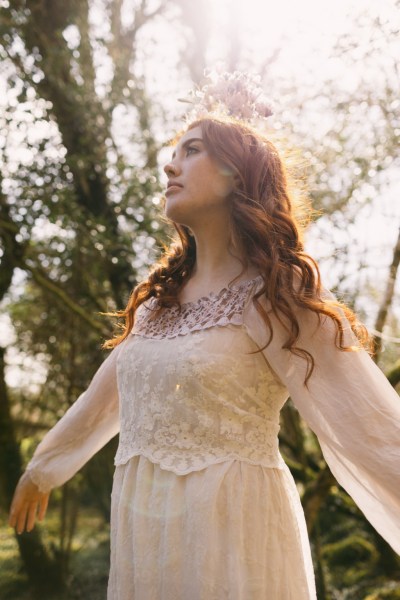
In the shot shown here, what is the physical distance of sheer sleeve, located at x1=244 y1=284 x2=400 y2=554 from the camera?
5.21 feet

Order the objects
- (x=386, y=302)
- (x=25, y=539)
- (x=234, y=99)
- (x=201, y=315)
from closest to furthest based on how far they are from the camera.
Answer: (x=201, y=315)
(x=234, y=99)
(x=386, y=302)
(x=25, y=539)

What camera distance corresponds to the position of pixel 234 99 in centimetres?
222

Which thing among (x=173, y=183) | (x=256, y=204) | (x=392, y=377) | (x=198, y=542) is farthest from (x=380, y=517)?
(x=392, y=377)

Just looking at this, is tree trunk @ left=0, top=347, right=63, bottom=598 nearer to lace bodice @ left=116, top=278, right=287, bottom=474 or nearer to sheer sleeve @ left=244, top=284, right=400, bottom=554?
lace bodice @ left=116, top=278, right=287, bottom=474

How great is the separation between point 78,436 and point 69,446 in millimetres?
55

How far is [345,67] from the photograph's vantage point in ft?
11.4

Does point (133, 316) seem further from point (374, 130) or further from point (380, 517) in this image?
point (374, 130)

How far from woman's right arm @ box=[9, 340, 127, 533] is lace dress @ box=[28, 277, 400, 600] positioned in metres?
0.38

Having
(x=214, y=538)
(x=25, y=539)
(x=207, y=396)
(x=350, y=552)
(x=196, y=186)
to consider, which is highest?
(x=196, y=186)

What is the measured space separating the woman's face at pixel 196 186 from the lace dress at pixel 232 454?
0.97 ft

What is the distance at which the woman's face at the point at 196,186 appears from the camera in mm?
1998

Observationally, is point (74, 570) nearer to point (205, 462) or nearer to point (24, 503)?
point (24, 503)

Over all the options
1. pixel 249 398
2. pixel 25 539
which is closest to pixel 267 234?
pixel 249 398

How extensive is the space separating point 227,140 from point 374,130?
6.61 ft
